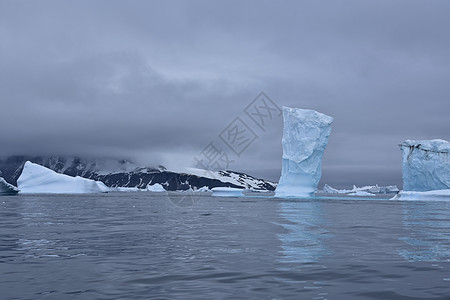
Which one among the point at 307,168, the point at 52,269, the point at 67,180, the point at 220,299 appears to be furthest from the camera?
the point at 67,180

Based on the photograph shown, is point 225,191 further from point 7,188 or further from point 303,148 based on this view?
point 7,188

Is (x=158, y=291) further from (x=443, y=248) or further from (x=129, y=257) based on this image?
(x=443, y=248)

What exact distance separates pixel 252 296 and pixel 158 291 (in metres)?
1.56

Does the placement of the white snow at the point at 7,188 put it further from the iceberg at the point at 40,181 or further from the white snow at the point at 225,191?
the white snow at the point at 225,191

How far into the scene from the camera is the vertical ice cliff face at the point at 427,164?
60.2 metres

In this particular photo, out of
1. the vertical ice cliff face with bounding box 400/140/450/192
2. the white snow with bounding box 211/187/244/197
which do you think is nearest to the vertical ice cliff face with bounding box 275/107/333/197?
the vertical ice cliff face with bounding box 400/140/450/192

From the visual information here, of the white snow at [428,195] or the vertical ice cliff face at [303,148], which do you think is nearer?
the white snow at [428,195]

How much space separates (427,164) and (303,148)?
19122 mm

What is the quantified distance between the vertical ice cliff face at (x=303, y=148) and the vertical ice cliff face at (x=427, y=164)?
13.5 meters

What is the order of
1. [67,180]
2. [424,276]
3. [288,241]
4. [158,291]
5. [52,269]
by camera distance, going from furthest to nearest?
[67,180] → [288,241] → [52,269] → [424,276] → [158,291]

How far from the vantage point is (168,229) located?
1641cm

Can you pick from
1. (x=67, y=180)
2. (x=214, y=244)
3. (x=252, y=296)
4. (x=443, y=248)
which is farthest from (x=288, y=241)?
(x=67, y=180)

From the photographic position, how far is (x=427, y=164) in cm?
6134

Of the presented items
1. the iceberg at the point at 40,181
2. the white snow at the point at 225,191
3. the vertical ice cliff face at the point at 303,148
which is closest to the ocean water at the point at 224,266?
the vertical ice cliff face at the point at 303,148
